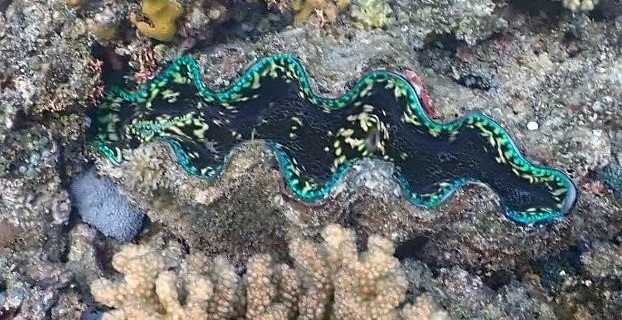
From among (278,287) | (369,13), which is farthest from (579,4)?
(278,287)

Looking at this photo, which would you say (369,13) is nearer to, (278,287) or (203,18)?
(203,18)

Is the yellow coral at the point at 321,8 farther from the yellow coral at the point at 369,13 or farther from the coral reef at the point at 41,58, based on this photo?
the coral reef at the point at 41,58

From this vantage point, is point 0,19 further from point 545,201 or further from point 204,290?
point 545,201

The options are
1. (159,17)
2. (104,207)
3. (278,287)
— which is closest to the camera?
(278,287)

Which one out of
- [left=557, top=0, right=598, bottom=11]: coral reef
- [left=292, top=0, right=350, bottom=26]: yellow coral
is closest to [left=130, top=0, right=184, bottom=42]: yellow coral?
[left=292, top=0, right=350, bottom=26]: yellow coral

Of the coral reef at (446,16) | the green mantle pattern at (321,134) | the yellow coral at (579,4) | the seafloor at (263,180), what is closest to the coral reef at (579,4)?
the yellow coral at (579,4)

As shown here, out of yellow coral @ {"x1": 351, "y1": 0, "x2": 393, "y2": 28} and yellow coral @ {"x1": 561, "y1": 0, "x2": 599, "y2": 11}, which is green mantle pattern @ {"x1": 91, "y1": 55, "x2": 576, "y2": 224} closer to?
yellow coral @ {"x1": 351, "y1": 0, "x2": 393, "y2": 28}

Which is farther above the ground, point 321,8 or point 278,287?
point 321,8
